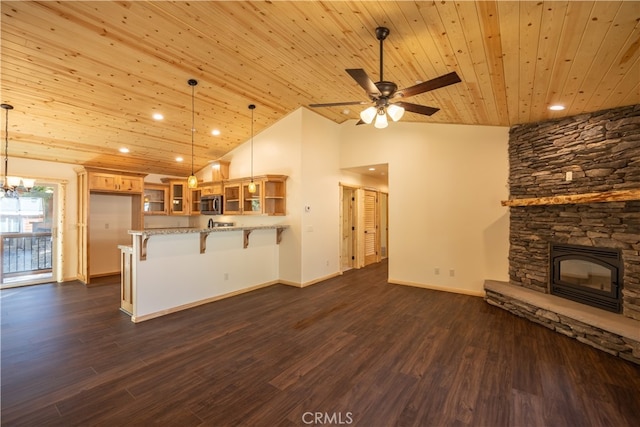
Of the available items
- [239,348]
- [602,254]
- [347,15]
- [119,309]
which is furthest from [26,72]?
[602,254]

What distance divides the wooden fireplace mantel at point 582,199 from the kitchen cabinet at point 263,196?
4.00 metres

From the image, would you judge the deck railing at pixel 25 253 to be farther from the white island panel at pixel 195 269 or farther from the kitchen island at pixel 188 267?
the white island panel at pixel 195 269

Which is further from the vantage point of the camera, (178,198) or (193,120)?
(178,198)

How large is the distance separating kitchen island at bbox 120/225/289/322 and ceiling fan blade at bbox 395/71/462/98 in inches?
141

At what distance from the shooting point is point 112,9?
2.84 m

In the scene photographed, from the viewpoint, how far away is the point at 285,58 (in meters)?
3.75

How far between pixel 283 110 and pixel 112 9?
10.1 ft

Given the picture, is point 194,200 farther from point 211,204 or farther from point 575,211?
point 575,211

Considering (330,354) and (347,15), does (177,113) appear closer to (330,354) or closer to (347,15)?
(347,15)

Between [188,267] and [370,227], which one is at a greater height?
[370,227]

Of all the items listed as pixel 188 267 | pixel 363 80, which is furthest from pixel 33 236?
pixel 363 80

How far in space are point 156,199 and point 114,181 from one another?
1.41 m

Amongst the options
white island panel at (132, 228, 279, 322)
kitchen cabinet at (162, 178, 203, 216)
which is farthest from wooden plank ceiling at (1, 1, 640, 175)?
kitchen cabinet at (162, 178, 203, 216)

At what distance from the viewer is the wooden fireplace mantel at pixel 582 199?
308 cm
